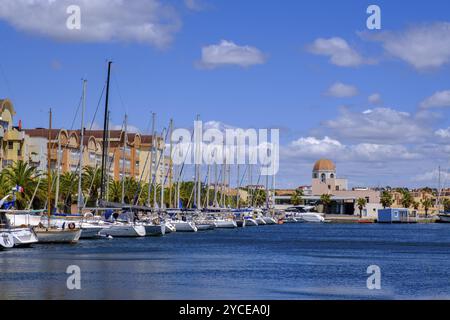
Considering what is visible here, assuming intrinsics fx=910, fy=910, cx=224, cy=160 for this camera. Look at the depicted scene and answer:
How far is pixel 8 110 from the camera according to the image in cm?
13462

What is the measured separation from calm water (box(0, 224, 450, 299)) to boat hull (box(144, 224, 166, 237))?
73.8 ft

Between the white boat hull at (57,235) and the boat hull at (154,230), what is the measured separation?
2663 centimetres

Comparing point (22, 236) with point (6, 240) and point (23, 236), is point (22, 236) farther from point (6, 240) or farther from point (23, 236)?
point (6, 240)

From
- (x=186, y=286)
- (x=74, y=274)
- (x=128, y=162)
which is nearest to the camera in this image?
(x=186, y=286)

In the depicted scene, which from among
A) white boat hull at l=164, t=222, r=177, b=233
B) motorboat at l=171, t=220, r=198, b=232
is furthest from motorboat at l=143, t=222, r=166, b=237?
motorboat at l=171, t=220, r=198, b=232

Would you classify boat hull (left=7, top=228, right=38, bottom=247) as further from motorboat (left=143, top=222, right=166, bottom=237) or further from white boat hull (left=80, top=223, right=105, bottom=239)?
motorboat (left=143, top=222, right=166, bottom=237)

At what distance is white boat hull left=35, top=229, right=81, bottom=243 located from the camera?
287 feet

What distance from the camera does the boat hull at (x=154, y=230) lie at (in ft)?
386

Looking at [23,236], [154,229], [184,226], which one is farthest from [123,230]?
[184,226]

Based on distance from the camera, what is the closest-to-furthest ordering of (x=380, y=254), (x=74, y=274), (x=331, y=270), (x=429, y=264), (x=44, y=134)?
(x=74, y=274), (x=331, y=270), (x=429, y=264), (x=380, y=254), (x=44, y=134)

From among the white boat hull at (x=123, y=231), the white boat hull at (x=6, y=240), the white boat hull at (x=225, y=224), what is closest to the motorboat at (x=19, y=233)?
the white boat hull at (x=6, y=240)

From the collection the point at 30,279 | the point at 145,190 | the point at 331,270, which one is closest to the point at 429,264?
the point at 331,270

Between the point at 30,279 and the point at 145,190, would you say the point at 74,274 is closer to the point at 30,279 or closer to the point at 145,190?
the point at 30,279
